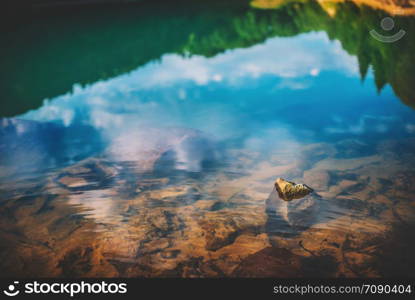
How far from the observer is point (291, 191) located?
915 cm

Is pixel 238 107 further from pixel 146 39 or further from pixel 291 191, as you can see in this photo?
pixel 146 39

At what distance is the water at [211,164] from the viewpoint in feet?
24.1

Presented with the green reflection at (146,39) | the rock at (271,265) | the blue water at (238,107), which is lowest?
the rock at (271,265)

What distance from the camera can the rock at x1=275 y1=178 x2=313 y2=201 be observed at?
9.11 m

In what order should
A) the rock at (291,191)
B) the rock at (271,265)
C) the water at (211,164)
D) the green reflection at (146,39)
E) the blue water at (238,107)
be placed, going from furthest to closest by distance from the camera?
the green reflection at (146,39) → the blue water at (238,107) → the rock at (291,191) → the water at (211,164) → the rock at (271,265)

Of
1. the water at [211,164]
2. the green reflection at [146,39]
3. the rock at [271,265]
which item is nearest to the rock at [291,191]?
the water at [211,164]

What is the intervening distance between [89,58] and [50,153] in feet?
91.0

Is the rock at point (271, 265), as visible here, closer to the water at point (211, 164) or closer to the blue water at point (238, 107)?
the water at point (211, 164)

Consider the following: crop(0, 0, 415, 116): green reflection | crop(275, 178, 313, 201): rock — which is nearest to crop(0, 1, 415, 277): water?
crop(275, 178, 313, 201): rock

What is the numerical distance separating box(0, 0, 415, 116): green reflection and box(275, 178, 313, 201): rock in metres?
11.7

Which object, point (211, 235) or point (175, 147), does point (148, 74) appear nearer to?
point (175, 147)

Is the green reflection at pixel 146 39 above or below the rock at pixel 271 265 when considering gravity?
above

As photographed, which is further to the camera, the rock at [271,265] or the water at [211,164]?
the water at [211,164]

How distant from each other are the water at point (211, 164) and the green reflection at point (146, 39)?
1.42 feet
